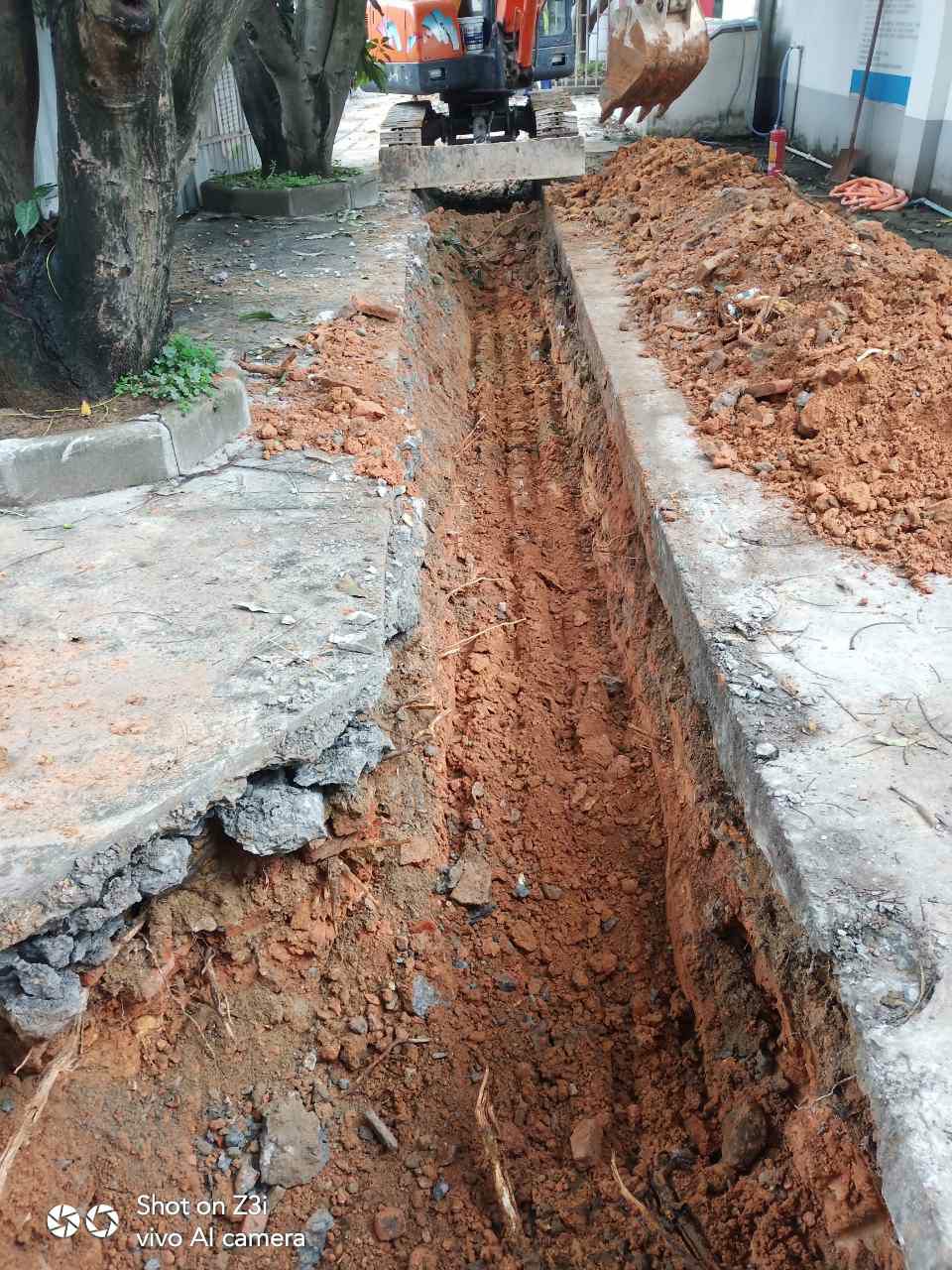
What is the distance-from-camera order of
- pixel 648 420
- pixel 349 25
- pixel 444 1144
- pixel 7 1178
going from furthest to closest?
1. pixel 349 25
2. pixel 648 420
3. pixel 444 1144
4. pixel 7 1178

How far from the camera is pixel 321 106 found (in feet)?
31.1

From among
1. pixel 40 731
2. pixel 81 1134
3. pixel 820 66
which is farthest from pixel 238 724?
pixel 820 66

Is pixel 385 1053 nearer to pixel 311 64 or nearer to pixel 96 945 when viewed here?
pixel 96 945

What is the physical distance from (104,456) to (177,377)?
2.14ft

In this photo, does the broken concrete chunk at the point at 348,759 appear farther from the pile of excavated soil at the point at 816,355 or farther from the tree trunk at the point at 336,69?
the tree trunk at the point at 336,69

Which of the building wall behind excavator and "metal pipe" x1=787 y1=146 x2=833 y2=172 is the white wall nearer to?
the building wall behind excavator

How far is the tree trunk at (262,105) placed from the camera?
943cm

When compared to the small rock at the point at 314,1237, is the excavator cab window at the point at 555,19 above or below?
above

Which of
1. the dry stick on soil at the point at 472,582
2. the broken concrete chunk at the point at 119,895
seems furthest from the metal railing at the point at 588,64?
the broken concrete chunk at the point at 119,895

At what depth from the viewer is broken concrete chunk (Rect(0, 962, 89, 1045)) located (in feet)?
7.34

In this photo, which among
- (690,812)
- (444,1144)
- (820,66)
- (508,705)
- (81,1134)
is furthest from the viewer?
(820,66)

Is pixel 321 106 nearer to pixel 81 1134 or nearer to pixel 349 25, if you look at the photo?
pixel 349 25

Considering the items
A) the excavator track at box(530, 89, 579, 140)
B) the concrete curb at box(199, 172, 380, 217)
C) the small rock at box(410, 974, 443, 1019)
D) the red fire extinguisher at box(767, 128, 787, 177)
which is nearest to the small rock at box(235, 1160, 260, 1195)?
the small rock at box(410, 974, 443, 1019)

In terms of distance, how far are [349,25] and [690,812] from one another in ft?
29.3
